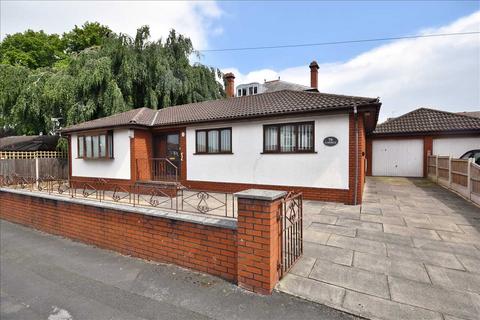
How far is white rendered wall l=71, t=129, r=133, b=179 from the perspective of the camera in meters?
10.1

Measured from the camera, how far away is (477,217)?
5.67 m

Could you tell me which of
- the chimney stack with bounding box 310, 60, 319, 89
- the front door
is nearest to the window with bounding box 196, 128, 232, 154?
the front door

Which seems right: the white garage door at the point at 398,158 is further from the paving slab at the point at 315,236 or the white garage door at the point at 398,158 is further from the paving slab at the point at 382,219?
the paving slab at the point at 315,236

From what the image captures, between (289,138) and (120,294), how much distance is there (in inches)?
253

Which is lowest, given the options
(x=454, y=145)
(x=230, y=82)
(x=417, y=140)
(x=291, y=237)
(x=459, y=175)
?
(x=291, y=237)

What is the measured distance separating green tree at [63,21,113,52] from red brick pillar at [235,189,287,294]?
2816cm

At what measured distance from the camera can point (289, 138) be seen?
26.7 ft

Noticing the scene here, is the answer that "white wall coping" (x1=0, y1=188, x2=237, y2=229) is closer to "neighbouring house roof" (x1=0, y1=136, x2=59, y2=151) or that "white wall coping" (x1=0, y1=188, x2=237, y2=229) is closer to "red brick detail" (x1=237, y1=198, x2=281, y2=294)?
"red brick detail" (x1=237, y1=198, x2=281, y2=294)

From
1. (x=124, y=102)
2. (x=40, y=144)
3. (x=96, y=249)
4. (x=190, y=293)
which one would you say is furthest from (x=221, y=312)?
(x=40, y=144)

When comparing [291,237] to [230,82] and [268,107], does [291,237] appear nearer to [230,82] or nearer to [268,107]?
[268,107]

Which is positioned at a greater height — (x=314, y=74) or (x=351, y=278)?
(x=314, y=74)

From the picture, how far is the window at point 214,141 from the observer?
9.30m

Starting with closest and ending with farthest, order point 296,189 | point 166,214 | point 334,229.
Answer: point 166,214
point 334,229
point 296,189

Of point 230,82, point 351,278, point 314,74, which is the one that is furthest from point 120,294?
point 314,74
